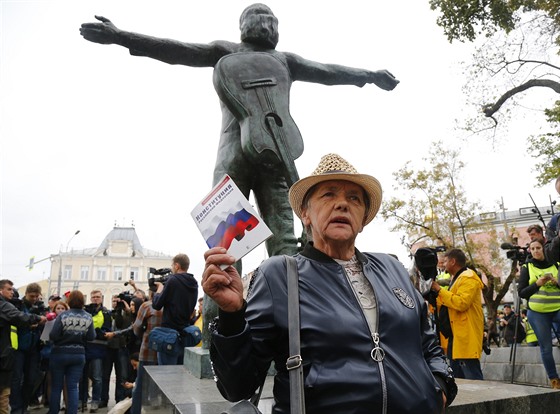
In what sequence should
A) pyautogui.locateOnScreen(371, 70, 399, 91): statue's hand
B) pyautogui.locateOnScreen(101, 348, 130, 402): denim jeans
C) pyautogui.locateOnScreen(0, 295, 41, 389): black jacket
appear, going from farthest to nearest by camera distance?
1. pyautogui.locateOnScreen(101, 348, 130, 402): denim jeans
2. pyautogui.locateOnScreen(0, 295, 41, 389): black jacket
3. pyautogui.locateOnScreen(371, 70, 399, 91): statue's hand

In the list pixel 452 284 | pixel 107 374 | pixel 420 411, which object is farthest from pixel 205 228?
pixel 107 374

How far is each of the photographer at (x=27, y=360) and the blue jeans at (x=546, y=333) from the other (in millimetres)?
6943

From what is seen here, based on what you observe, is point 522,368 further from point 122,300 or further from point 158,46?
point 122,300

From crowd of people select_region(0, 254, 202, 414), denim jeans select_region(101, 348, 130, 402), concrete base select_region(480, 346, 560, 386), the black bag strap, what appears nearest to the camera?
the black bag strap

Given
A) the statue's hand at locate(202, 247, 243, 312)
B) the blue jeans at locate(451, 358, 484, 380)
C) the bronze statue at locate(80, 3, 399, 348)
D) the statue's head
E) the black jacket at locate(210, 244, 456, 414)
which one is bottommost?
the blue jeans at locate(451, 358, 484, 380)

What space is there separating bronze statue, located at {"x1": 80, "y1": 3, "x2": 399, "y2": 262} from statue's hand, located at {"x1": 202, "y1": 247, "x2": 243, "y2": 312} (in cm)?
214

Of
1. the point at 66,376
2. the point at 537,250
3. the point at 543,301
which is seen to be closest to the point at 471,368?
the point at 543,301

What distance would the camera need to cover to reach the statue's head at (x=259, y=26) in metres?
4.27

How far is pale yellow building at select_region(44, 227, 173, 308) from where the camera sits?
251ft

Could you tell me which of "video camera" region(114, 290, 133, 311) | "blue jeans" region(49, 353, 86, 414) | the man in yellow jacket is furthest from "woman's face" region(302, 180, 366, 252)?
"video camera" region(114, 290, 133, 311)

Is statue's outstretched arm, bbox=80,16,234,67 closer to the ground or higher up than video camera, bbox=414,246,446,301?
higher up

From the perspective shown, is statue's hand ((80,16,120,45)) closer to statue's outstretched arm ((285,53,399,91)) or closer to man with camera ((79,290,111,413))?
statue's outstretched arm ((285,53,399,91))

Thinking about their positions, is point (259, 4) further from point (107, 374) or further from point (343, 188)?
point (107, 374)

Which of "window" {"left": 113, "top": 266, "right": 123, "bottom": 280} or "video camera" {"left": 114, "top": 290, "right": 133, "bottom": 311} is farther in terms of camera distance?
"window" {"left": 113, "top": 266, "right": 123, "bottom": 280}
